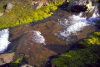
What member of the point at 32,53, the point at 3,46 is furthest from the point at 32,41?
the point at 3,46

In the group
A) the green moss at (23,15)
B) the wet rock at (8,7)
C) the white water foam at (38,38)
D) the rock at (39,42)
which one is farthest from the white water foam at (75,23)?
the wet rock at (8,7)

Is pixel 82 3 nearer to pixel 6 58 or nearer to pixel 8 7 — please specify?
pixel 8 7

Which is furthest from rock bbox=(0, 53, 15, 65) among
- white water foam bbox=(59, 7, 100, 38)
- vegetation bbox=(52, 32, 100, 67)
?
white water foam bbox=(59, 7, 100, 38)

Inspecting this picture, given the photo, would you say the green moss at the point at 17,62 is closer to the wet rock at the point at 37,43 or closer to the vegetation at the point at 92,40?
the wet rock at the point at 37,43

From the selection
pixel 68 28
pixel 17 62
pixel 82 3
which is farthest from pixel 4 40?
pixel 82 3

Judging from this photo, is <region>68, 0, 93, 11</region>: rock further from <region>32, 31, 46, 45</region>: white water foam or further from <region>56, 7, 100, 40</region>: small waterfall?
<region>32, 31, 46, 45</region>: white water foam

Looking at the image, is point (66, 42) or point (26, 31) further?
point (26, 31)

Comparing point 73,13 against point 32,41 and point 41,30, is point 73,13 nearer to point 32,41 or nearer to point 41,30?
point 41,30

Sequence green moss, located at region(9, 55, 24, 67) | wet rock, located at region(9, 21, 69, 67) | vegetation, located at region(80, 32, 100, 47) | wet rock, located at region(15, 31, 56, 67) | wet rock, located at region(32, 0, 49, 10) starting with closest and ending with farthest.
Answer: green moss, located at region(9, 55, 24, 67) → wet rock, located at region(15, 31, 56, 67) → wet rock, located at region(9, 21, 69, 67) → vegetation, located at region(80, 32, 100, 47) → wet rock, located at region(32, 0, 49, 10)
